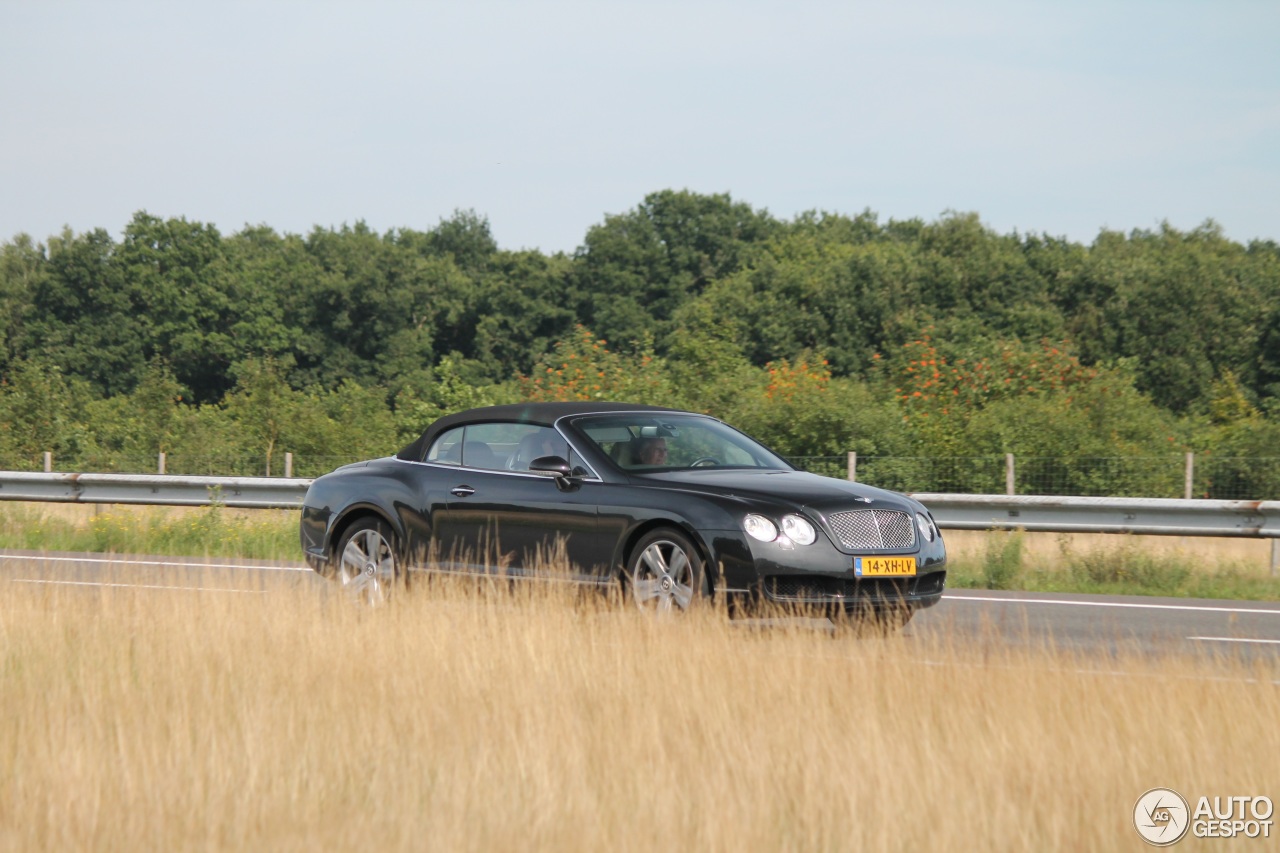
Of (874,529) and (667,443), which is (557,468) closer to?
(667,443)

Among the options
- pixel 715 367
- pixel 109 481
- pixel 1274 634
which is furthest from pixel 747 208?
pixel 1274 634

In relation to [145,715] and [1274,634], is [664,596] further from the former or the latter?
[1274,634]

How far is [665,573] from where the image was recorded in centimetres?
951

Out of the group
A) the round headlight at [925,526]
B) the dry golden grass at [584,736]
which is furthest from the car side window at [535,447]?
the round headlight at [925,526]

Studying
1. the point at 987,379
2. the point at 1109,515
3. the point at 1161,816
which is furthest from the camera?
the point at 987,379

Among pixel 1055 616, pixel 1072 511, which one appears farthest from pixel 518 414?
pixel 1072 511

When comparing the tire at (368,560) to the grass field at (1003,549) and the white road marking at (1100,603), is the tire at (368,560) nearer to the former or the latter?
the white road marking at (1100,603)

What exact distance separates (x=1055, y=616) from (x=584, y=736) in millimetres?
6777

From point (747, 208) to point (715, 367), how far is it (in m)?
54.7

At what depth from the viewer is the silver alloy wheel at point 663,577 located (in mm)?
9406

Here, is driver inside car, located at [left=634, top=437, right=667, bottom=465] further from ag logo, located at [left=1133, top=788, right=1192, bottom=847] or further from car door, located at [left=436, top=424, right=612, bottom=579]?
ag logo, located at [left=1133, top=788, right=1192, bottom=847]

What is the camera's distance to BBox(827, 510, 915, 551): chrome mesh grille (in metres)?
9.32

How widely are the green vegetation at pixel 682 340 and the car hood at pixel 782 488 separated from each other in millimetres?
12882

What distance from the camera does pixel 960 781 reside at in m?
5.35
